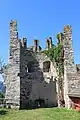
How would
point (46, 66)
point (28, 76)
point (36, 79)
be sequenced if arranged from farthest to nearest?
point (46, 66)
point (36, 79)
point (28, 76)

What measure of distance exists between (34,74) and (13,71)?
126 inches

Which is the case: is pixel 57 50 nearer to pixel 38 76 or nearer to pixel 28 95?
pixel 38 76

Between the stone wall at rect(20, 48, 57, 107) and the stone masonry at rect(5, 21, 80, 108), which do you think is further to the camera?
the stone wall at rect(20, 48, 57, 107)

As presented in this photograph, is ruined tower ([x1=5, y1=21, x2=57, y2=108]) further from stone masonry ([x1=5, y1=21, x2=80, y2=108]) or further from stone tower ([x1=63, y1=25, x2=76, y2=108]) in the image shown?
stone tower ([x1=63, y1=25, x2=76, y2=108])

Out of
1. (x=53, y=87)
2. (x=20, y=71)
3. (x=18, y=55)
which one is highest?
(x=18, y=55)

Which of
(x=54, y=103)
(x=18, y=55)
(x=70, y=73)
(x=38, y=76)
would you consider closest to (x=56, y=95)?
(x=54, y=103)

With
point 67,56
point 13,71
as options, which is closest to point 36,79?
point 13,71

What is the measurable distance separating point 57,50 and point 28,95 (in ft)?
16.4

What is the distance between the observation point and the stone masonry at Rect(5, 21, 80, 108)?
2055 centimetres

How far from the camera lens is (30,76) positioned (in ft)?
76.5

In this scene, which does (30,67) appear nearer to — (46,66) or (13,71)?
(46,66)

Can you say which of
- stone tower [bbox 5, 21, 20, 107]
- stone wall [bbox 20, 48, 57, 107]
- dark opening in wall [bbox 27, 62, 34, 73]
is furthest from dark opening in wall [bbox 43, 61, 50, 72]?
stone tower [bbox 5, 21, 20, 107]

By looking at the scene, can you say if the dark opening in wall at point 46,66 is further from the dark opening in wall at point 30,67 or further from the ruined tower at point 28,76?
the dark opening in wall at point 30,67

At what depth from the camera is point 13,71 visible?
20984 mm
